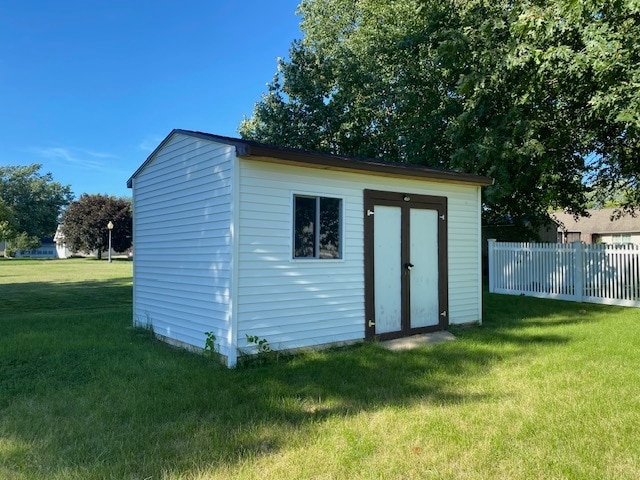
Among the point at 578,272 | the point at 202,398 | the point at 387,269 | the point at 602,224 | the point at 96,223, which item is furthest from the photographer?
the point at 96,223

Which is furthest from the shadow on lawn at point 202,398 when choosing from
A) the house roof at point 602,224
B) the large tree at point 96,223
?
the large tree at point 96,223

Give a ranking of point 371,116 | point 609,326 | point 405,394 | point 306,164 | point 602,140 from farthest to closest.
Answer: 1. point 371,116
2. point 602,140
3. point 609,326
4. point 306,164
5. point 405,394

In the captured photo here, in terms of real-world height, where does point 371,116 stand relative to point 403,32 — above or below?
below

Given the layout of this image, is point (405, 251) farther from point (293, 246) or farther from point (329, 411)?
point (329, 411)

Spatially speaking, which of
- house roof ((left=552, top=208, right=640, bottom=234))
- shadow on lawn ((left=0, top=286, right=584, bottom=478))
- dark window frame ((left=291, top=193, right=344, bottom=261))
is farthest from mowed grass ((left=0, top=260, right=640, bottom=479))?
house roof ((left=552, top=208, right=640, bottom=234))

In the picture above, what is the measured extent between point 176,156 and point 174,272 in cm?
179

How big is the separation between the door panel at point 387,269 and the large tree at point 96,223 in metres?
46.5

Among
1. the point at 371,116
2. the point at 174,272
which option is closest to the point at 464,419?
the point at 174,272

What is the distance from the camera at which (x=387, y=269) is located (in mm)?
7273

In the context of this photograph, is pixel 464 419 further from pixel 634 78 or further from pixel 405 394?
pixel 634 78

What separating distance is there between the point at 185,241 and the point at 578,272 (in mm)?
10185

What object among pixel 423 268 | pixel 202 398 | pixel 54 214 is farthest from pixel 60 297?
pixel 54 214

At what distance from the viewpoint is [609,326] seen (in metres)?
8.18

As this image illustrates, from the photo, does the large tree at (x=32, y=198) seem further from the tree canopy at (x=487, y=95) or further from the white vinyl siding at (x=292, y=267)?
the white vinyl siding at (x=292, y=267)
